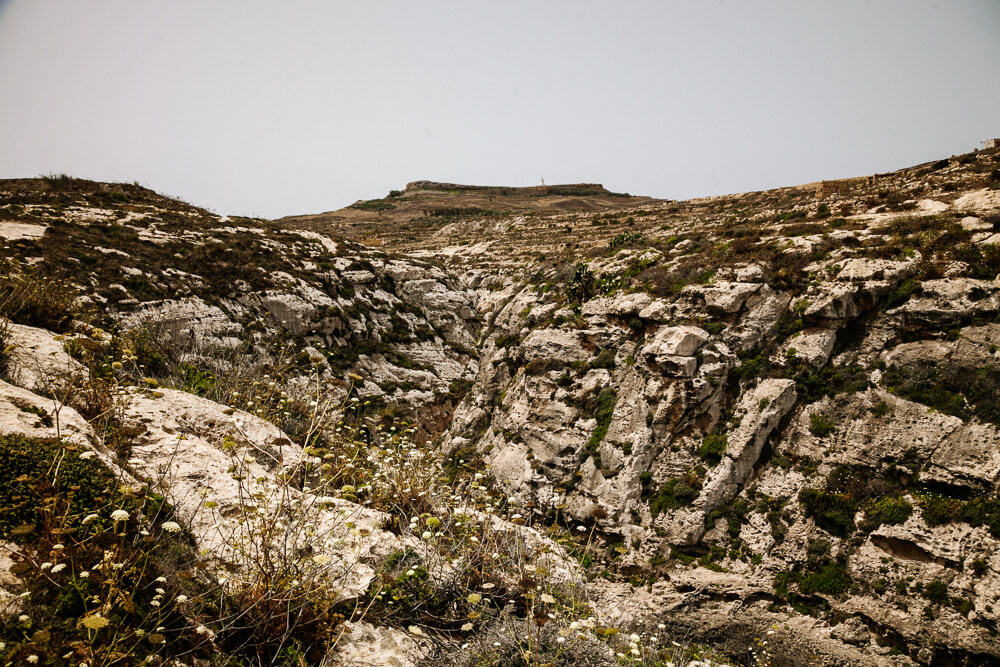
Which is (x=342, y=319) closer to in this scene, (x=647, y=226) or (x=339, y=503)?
(x=339, y=503)

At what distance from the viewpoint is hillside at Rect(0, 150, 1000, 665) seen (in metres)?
4.02

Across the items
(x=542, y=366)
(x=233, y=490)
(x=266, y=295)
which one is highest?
(x=266, y=295)

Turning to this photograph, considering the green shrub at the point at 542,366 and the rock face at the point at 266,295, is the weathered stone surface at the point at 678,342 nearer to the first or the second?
the green shrub at the point at 542,366

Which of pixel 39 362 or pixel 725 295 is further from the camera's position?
pixel 725 295

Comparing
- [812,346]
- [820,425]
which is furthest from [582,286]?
[820,425]

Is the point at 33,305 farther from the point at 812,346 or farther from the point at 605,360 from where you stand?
the point at 812,346

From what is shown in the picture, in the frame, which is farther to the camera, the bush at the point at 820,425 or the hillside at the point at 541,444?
the bush at the point at 820,425

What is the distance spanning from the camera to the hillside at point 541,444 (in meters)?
4.02

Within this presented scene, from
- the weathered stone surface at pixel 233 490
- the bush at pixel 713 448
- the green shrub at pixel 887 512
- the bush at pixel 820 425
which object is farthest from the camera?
the bush at pixel 713 448

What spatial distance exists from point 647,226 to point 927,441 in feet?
94.2

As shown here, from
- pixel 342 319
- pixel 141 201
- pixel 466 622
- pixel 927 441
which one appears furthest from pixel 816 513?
pixel 141 201

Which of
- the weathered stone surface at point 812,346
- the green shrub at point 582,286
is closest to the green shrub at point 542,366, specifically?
the green shrub at point 582,286

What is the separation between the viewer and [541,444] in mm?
15930

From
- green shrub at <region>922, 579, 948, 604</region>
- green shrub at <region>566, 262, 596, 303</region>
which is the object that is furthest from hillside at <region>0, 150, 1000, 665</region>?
green shrub at <region>566, 262, 596, 303</region>
